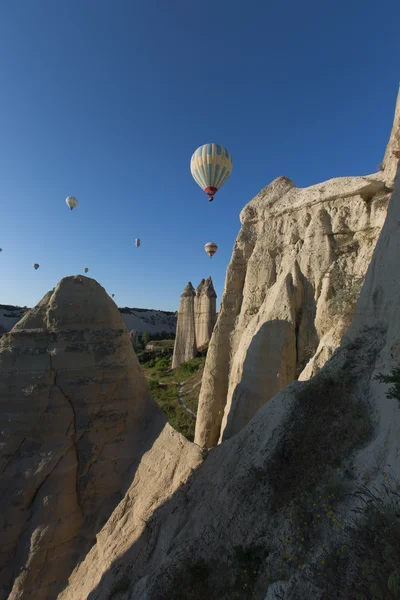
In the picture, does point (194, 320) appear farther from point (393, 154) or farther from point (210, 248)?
point (393, 154)

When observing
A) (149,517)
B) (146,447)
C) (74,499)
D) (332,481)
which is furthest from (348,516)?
(74,499)

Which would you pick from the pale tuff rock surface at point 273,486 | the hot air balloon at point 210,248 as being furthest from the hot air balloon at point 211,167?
the hot air balloon at point 210,248

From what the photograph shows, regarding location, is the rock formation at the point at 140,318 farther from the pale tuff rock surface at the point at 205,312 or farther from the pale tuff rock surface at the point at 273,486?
the pale tuff rock surface at the point at 273,486

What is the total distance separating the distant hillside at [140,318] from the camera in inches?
3750

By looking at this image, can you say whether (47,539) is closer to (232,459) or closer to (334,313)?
(232,459)

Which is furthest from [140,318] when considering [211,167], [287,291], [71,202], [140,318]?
[287,291]

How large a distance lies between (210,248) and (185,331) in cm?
1190

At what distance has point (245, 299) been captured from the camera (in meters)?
15.2

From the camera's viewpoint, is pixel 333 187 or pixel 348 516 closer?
pixel 348 516

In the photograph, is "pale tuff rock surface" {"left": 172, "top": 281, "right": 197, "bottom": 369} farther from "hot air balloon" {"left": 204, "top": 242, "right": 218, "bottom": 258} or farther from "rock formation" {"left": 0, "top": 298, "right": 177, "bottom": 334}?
"rock formation" {"left": 0, "top": 298, "right": 177, "bottom": 334}

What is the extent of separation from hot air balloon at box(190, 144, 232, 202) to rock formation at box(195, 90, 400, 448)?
592cm

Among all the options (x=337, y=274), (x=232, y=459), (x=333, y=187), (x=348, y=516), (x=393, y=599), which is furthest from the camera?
(x=333, y=187)

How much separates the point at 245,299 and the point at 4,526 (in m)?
11.8

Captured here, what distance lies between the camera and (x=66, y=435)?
7461mm
